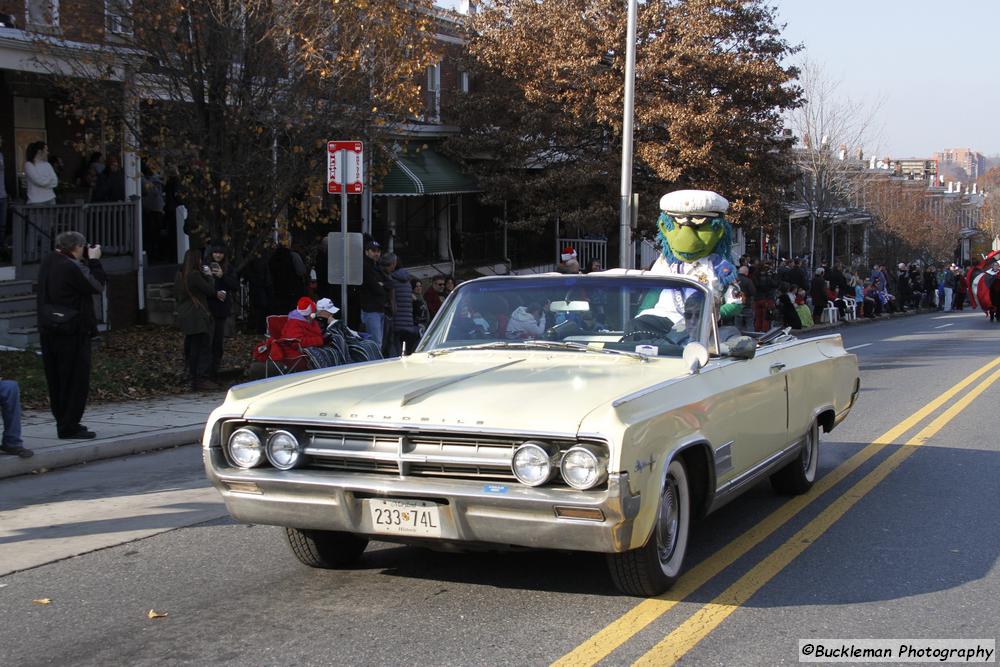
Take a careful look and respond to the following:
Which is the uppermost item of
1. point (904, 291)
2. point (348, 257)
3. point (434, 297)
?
point (348, 257)

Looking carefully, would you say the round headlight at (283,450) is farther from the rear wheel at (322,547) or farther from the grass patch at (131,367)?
the grass patch at (131,367)

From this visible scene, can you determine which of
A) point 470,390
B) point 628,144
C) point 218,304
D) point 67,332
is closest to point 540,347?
point 470,390

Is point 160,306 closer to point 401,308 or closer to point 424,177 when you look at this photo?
point 401,308

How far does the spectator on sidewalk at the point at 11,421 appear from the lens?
898 centimetres

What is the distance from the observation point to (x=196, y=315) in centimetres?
1362

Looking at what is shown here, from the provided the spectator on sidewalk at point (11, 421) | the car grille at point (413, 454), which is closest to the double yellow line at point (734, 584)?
the car grille at point (413, 454)

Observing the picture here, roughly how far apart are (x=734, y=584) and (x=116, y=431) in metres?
7.00

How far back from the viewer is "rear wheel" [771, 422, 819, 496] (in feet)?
25.5

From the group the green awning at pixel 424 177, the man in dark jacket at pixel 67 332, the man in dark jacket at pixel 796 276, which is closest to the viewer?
the man in dark jacket at pixel 67 332

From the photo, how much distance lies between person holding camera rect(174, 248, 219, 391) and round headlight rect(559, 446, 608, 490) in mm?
9540

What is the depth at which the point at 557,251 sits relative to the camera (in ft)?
110

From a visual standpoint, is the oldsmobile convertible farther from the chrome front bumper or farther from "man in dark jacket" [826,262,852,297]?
"man in dark jacket" [826,262,852,297]

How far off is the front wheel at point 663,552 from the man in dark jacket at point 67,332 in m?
6.48

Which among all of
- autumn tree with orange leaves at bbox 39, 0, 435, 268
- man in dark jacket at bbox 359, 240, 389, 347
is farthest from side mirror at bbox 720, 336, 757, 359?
autumn tree with orange leaves at bbox 39, 0, 435, 268
